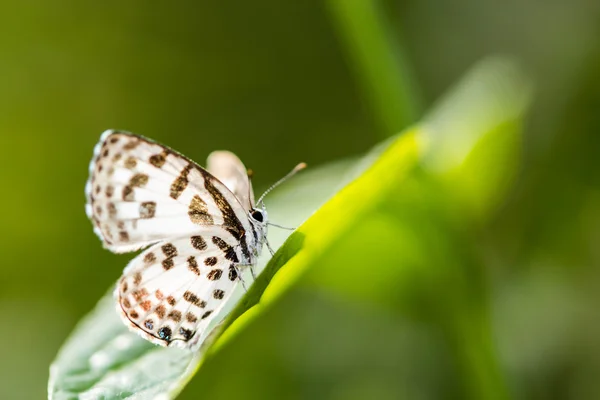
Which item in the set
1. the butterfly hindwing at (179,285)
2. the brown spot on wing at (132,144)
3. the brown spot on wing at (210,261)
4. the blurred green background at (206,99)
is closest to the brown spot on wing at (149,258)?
the butterfly hindwing at (179,285)

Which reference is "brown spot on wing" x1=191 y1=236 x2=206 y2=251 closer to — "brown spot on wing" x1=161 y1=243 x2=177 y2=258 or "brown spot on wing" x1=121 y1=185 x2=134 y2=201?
"brown spot on wing" x1=161 y1=243 x2=177 y2=258

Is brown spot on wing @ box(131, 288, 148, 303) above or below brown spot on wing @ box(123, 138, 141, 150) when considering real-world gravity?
below

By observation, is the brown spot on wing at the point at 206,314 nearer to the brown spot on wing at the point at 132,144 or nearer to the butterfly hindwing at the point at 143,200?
the butterfly hindwing at the point at 143,200

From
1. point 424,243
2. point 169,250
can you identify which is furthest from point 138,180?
point 424,243

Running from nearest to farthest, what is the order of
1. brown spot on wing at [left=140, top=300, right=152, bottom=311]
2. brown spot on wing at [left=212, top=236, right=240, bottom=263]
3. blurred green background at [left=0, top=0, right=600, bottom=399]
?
brown spot on wing at [left=140, top=300, right=152, bottom=311] → brown spot on wing at [left=212, top=236, right=240, bottom=263] → blurred green background at [left=0, top=0, right=600, bottom=399]

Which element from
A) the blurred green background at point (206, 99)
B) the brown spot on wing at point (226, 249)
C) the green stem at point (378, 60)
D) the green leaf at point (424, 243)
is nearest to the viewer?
the green leaf at point (424, 243)

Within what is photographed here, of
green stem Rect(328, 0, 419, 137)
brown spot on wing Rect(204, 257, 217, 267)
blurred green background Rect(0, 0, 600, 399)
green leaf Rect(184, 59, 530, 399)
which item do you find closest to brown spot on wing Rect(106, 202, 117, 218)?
brown spot on wing Rect(204, 257, 217, 267)

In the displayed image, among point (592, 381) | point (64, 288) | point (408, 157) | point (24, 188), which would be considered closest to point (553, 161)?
point (592, 381)

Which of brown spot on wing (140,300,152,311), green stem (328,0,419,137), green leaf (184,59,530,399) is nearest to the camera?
green leaf (184,59,530,399)
